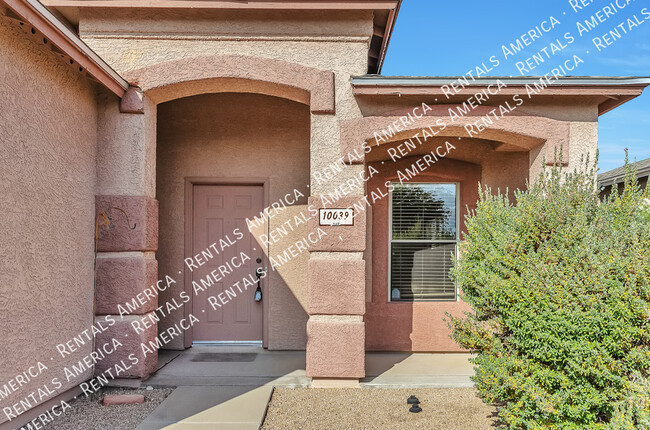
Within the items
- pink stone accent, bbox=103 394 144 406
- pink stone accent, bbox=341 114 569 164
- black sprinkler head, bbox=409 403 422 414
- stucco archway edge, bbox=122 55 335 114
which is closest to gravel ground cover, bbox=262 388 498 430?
black sprinkler head, bbox=409 403 422 414

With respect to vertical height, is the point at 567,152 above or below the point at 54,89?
below

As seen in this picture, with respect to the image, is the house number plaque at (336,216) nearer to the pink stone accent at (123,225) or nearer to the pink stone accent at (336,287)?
the pink stone accent at (336,287)

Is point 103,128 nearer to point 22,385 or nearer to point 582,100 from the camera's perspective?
point 22,385

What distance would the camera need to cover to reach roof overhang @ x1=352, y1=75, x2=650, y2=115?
5.45 meters

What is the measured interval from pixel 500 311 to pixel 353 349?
75.1 inches

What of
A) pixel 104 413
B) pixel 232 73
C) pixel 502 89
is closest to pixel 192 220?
pixel 232 73

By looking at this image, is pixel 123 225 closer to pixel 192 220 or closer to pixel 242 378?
pixel 192 220

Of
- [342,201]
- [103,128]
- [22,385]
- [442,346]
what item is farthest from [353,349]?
[103,128]

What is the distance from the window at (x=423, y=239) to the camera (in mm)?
7262

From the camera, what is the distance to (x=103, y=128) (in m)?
5.69

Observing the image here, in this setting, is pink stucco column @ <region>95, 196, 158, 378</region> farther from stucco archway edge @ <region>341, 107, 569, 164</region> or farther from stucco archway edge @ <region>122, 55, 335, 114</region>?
stucco archway edge @ <region>341, 107, 569, 164</region>

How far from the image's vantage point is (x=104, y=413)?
15.8 feet

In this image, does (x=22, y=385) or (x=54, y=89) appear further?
(x=54, y=89)

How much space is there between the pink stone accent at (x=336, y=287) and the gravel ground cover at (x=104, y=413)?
1971 mm
